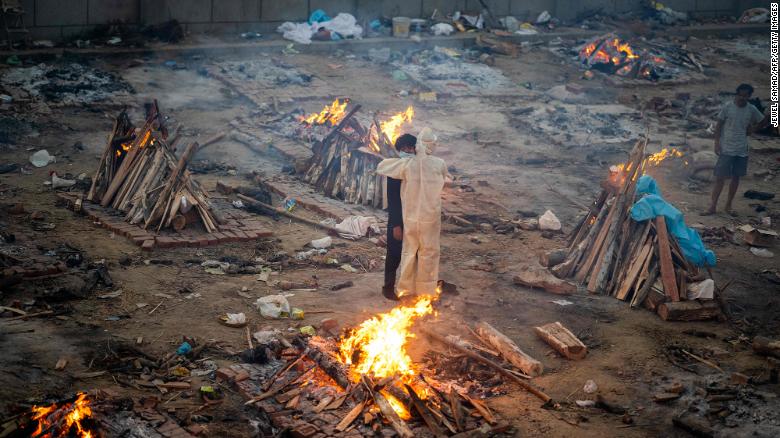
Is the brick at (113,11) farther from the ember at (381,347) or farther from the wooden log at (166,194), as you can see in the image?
the ember at (381,347)

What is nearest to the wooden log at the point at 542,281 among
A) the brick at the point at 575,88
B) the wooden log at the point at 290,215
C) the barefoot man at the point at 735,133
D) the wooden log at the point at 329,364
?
the wooden log at the point at 290,215

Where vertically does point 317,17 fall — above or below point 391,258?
above

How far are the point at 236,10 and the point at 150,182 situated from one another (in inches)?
433

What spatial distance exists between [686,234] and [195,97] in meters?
10.7

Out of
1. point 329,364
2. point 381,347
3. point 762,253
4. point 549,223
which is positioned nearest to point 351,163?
point 549,223

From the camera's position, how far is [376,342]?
7406 millimetres

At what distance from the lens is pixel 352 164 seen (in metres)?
11.9

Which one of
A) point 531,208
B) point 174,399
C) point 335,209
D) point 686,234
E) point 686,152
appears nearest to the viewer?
point 174,399

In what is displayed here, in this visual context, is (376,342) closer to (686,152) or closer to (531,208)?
(531,208)

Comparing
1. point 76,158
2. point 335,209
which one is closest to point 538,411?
point 335,209

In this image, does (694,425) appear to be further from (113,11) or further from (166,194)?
(113,11)

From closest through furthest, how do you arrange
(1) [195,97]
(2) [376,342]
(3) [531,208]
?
(2) [376,342], (3) [531,208], (1) [195,97]

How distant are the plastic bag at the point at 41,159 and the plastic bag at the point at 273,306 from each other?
5.84 meters

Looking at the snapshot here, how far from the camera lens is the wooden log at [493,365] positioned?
6.94 meters
